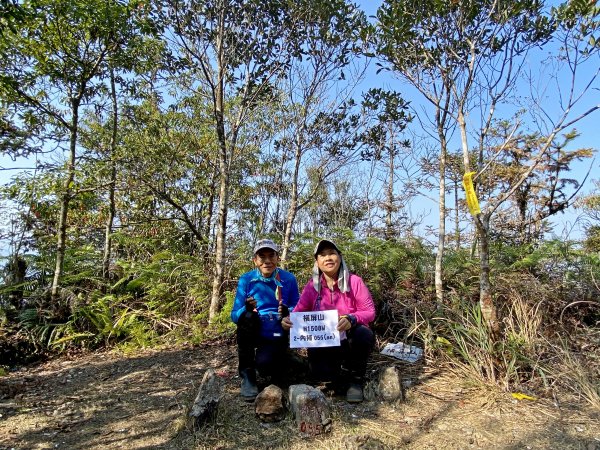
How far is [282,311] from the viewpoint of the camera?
3.57 metres

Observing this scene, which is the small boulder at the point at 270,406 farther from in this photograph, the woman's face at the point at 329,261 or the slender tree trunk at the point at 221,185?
the slender tree trunk at the point at 221,185

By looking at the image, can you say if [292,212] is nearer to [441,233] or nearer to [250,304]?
[441,233]

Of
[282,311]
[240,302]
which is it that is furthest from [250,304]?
[282,311]

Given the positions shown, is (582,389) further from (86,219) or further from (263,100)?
(86,219)

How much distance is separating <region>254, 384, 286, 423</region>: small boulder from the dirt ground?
0.05m

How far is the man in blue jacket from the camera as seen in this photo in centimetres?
349

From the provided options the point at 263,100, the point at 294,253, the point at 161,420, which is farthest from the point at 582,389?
the point at 263,100

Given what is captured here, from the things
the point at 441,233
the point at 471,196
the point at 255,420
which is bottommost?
the point at 255,420

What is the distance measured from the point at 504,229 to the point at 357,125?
4793 mm

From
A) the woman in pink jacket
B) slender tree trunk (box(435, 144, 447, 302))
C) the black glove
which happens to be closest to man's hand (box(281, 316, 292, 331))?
the woman in pink jacket

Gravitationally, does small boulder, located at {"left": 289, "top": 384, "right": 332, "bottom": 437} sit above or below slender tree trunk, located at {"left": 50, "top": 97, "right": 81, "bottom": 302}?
below

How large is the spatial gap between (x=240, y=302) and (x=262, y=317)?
237 millimetres

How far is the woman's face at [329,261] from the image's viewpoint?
355 centimetres

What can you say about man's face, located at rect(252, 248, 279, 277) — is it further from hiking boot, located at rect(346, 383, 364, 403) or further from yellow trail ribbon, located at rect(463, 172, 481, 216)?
yellow trail ribbon, located at rect(463, 172, 481, 216)
